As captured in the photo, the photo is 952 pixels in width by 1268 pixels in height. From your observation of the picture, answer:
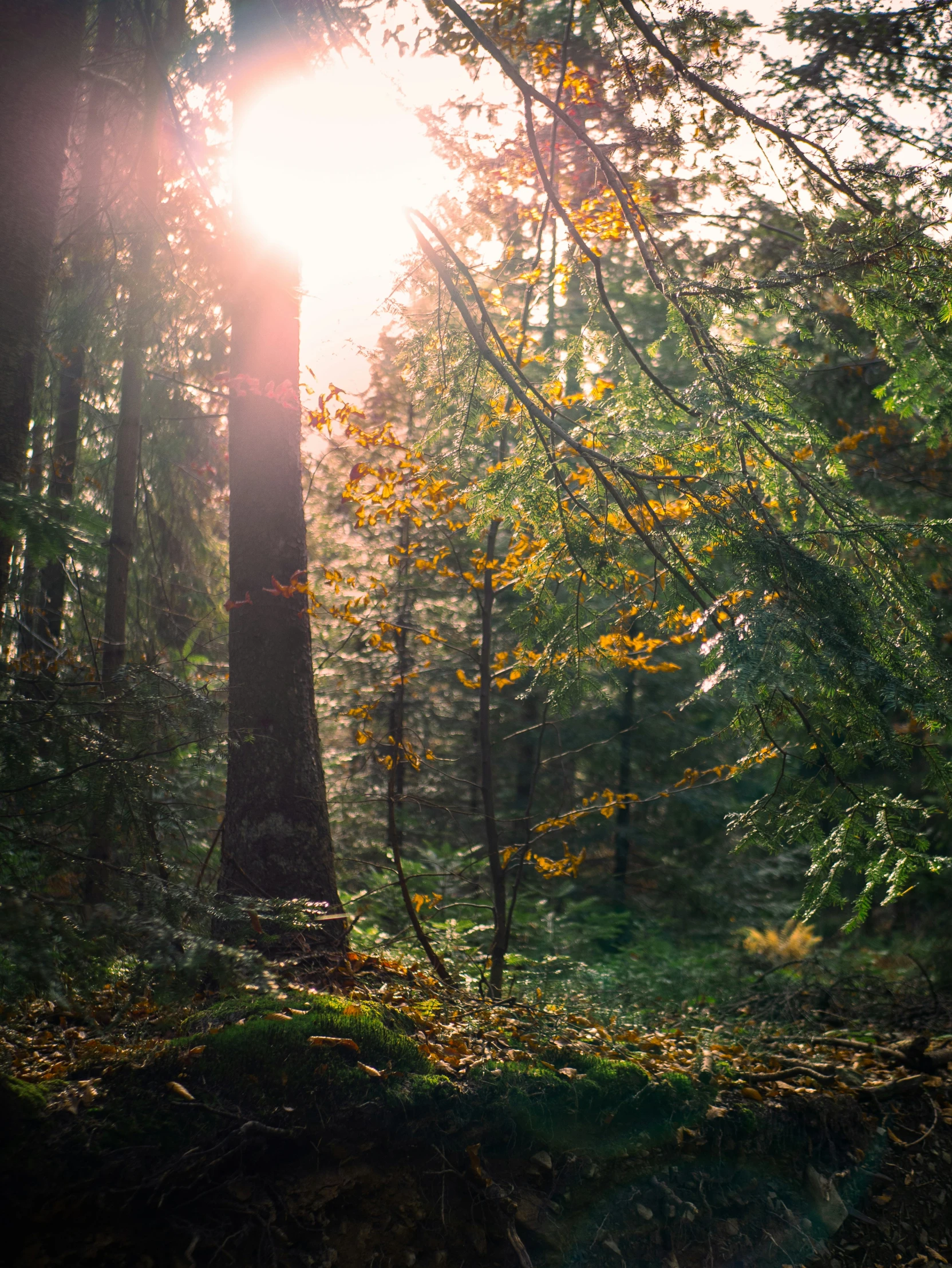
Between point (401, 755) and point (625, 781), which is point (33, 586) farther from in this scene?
point (625, 781)

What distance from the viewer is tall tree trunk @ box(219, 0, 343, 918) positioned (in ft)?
13.5

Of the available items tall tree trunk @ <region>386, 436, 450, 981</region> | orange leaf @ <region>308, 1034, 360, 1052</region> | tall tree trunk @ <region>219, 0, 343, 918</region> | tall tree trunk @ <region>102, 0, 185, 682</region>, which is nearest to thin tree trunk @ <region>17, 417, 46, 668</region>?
tall tree trunk @ <region>102, 0, 185, 682</region>

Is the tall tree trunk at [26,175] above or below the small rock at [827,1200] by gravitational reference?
above

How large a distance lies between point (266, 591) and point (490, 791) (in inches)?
83.9

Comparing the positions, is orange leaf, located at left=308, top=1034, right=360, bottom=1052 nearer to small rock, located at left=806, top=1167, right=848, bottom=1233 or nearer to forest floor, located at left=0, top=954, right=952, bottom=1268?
forest floor, located at left=0, top=954, right=952, bottom=1268

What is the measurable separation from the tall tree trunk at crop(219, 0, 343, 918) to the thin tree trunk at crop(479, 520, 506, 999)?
137 cm

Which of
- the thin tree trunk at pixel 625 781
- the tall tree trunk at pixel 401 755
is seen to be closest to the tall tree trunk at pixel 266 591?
the tall tree trunk at pixel 401 755

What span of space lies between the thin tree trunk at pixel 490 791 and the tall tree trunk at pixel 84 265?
2.98m

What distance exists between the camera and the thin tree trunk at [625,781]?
10.7 m

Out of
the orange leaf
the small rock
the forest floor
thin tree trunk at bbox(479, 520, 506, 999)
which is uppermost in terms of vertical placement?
thin tree trunk at bbox(479, 520, 506, 999)

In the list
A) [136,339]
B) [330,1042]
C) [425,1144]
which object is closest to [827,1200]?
[425,1144]

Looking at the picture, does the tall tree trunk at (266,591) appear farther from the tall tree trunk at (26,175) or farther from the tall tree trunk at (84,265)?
the tall tree trunk at (84,265)

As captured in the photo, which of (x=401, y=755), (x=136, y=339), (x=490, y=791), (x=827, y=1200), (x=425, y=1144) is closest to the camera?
(x=425, y=1144)

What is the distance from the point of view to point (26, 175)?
327 cm
